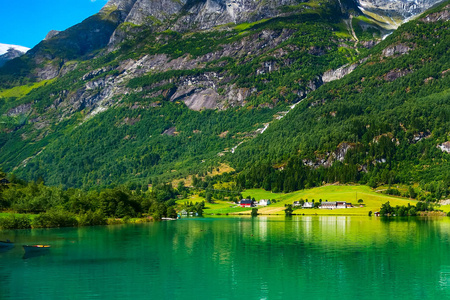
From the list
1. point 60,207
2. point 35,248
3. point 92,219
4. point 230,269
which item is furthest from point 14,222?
point 230,269

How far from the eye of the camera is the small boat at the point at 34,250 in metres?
72.5

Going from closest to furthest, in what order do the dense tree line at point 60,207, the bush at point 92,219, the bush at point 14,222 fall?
the bush at point 14,222 < the dense tree line at point 60,207 < the bush at point 92,219

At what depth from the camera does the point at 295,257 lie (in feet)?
236

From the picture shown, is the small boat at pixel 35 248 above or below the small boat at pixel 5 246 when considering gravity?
below

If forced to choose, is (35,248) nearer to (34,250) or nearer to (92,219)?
(34,250)

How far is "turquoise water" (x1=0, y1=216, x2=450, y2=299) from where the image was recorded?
4941 centimetres

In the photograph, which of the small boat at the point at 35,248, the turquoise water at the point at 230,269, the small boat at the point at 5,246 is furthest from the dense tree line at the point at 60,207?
the small boat at the point at 5,246

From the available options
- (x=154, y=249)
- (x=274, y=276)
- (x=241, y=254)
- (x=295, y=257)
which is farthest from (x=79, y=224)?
(x=274, y=276)

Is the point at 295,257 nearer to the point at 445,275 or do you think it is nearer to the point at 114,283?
the point at 445,275

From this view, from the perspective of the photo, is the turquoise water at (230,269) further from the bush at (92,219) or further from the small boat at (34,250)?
the bush at (92,219)

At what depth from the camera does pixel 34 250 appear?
248ft

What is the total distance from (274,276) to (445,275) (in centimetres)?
2252

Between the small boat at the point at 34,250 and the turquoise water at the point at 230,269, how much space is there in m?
1.43

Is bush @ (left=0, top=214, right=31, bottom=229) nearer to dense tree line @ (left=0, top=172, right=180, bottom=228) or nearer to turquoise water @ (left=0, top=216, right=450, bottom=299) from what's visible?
dense tree line @ (left=0, top=172, right=180, bottom=228)
